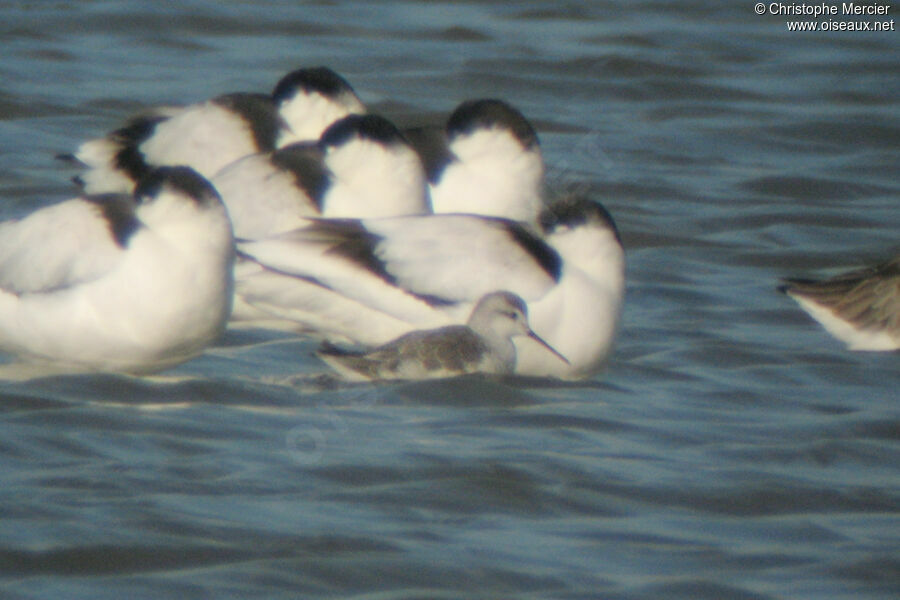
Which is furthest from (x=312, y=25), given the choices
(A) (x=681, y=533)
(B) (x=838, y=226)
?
(A) (x=681, y=533)

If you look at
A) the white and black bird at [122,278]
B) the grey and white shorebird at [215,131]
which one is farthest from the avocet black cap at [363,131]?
the white and black bird at [122,278]

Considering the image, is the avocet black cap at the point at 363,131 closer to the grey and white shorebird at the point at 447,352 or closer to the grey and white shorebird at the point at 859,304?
the grey and white shorebird at the point at 447,352

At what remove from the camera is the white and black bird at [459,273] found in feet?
25.7

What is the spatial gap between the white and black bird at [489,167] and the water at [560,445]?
0.76 meters

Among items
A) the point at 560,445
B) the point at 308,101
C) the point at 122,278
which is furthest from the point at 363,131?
the point at 560,445

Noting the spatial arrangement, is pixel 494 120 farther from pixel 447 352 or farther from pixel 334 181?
pixel 447 352

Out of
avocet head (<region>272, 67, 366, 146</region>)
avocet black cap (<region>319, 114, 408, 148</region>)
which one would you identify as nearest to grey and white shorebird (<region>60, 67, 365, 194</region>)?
avocet head (<region>272, 67, 366, 146</region>)

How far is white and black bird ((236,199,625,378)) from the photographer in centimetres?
784

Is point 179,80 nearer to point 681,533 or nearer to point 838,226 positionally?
point 838,226

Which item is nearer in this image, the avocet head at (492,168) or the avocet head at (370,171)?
the avocet head at (370,171)

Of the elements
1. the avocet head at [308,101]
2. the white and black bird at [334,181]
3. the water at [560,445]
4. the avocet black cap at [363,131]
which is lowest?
the water at [560,445]

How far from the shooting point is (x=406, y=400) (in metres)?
7.52

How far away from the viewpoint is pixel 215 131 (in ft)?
33.4

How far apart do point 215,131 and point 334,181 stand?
1.16 meters
